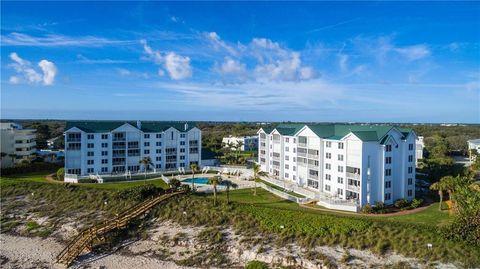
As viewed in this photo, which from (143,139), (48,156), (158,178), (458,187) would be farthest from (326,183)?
(48,156)

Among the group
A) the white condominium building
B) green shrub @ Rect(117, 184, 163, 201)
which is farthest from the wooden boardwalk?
the white condominium building

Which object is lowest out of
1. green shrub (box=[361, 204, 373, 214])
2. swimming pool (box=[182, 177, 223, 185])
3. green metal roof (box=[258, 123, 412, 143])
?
green shrub (box=[361, 204, 373, 214])

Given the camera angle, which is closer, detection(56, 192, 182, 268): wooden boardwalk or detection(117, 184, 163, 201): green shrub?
detection(56, 192, 182, 268): wooden boardwalk

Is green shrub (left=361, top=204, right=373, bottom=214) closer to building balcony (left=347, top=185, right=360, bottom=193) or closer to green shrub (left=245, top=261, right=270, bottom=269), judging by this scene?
building balcony (left=347, top=185, right=360, bottom=193)

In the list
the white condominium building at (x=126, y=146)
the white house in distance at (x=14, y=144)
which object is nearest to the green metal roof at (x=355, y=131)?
the white condominium building at (x=126, y=146)

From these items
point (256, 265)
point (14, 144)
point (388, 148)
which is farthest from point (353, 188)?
point (14, 144)

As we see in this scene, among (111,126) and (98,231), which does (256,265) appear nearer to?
(98,231)

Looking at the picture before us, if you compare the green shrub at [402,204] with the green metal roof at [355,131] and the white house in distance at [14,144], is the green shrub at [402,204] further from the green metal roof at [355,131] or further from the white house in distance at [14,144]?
the white house in distance at [14,144]
